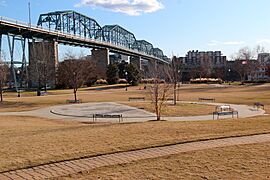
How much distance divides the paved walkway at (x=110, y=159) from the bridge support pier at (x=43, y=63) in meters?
64.1

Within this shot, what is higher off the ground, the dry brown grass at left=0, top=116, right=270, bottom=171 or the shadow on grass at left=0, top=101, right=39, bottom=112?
the dry brown grass at left=0, top=116, right=270, bottom=171

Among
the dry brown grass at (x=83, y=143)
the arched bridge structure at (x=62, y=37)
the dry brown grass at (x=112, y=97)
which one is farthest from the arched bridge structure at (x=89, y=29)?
the dry brown grass at (x=83, y=143)

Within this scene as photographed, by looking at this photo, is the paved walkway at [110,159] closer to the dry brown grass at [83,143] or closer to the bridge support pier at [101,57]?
the dry brown grass at [83,143]

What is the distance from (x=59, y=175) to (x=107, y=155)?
176cm

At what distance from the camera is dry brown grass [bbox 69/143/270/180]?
6355 millimetres

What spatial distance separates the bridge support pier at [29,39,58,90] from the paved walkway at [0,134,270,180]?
6409 centimetres

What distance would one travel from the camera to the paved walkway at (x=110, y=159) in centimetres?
671

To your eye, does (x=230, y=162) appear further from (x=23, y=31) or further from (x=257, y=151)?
(x=23, y=31)

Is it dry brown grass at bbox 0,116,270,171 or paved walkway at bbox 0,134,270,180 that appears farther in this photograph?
dry brown grass at bbox 0,116,270,171

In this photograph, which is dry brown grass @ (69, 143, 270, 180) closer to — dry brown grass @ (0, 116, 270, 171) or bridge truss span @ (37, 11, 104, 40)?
dry brown grass @ (0, 116, 270, 171)

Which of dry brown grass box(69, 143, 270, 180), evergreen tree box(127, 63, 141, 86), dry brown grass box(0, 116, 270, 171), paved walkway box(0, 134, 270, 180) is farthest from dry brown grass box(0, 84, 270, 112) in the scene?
dry brown grass box(69, 143, 270, 180)

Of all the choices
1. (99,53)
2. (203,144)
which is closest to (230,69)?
(99,53)

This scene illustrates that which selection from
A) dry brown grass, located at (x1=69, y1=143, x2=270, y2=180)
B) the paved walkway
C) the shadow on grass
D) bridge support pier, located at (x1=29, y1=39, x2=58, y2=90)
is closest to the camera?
dry brown grass, located at (x1=69, y1=143, x2=270, y2=180)

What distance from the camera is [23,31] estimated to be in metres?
79.2
